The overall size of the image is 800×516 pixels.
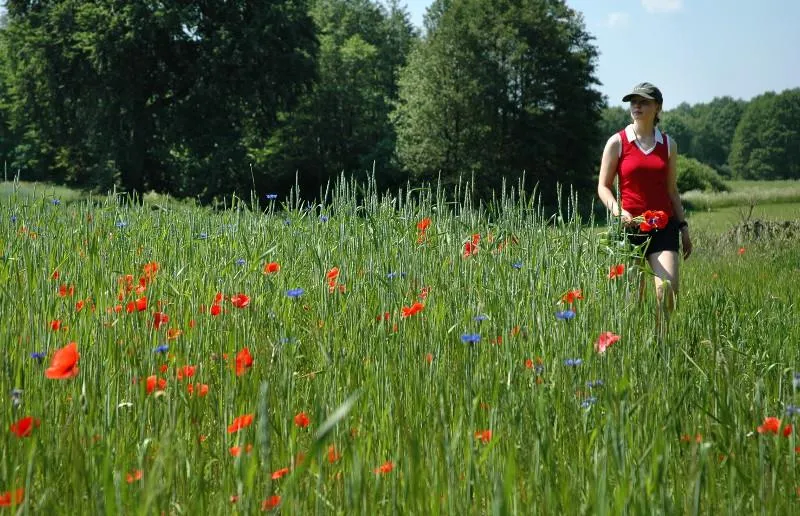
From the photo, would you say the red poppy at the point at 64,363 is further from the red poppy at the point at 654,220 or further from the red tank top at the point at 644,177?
the red tank top at the point at 644,177

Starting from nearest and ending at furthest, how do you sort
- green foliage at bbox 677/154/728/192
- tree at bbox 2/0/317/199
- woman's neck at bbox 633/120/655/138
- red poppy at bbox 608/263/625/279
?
1. red poppy at bbox 608/263/625/279
2. woman's neck at bbox 633/120/655/138
3. tree at bbox 2/0/317/199
4. green foliage at bbox 677/154/728/192

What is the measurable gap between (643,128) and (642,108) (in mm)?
141

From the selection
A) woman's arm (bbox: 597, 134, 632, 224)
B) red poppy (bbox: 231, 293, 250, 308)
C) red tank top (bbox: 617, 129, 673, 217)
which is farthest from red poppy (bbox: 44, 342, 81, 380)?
red tank top (bbox: 617, 129, 673, 217)

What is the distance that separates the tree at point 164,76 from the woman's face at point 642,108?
23.4m

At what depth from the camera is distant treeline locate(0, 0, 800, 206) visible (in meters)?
27.7

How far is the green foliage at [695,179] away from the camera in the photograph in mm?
58806

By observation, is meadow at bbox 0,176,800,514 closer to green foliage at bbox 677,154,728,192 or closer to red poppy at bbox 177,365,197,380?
red poppy at bbox 177,365,197,380

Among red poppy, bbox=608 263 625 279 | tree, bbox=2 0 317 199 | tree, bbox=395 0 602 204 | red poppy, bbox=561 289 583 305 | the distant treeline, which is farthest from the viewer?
tree, bbox=395 0 602 204

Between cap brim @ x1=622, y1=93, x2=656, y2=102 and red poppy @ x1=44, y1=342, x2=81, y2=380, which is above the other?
cap brim @ x1=622, y1=93, x2=656, y2=102

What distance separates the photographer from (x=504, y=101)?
3762cm

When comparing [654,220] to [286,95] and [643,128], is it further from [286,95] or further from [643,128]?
[286,95]

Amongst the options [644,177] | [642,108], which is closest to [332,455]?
[644,177]

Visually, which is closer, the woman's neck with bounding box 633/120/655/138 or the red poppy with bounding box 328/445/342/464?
the red poppy with bounding box 328/445/342/464

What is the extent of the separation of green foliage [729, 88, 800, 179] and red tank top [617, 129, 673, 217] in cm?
10672
